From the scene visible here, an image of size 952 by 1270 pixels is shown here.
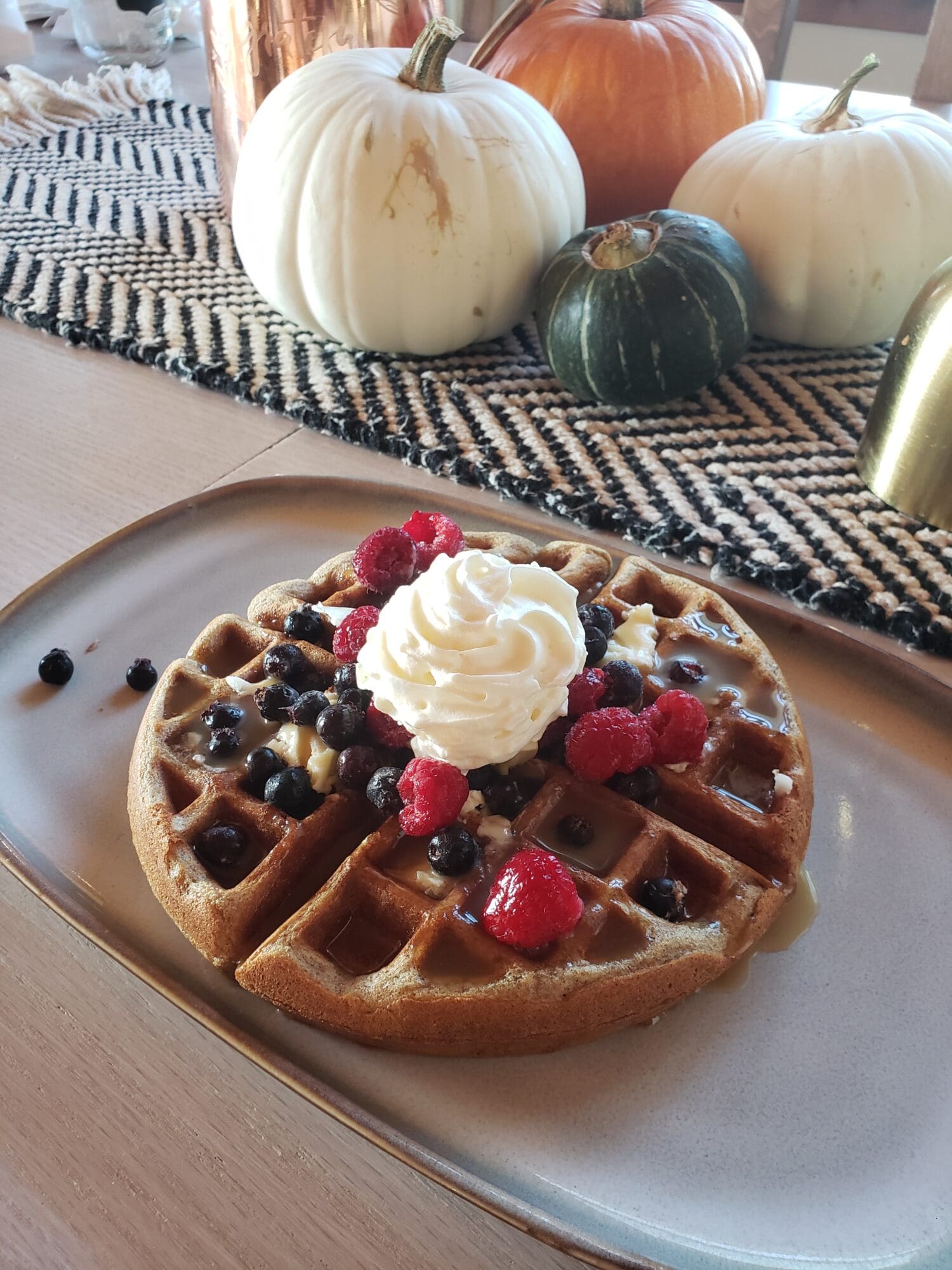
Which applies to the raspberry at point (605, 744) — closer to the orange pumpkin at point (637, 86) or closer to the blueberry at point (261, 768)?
the blueberry at point (261, 768)

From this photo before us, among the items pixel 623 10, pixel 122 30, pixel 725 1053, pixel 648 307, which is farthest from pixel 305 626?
pixel 122 30

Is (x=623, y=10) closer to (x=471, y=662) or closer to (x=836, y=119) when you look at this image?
(x=836, y=119)

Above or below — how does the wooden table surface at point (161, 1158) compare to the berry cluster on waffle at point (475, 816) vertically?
below

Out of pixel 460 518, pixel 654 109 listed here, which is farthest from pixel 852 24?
pixel 460 518

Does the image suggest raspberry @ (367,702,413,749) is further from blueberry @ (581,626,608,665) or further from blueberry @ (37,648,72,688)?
blueberry @ (37,648,72,688)

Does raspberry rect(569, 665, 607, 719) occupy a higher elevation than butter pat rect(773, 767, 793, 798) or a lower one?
higher

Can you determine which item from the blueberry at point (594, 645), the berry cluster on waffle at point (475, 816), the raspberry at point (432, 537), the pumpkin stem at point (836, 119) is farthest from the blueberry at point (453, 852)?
the pumpkin stem at point (836, 119)

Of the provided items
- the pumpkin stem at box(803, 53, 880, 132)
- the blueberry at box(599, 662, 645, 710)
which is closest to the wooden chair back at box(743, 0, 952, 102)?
the pumpkin stem at box(803, 53, 880, 132)
